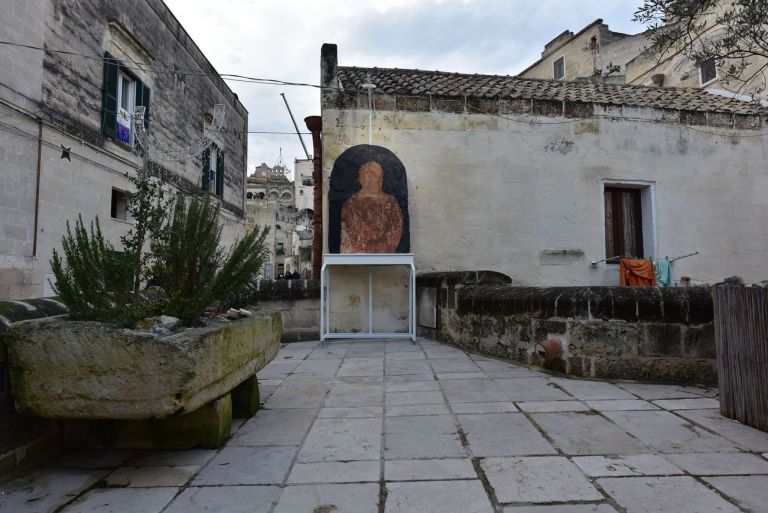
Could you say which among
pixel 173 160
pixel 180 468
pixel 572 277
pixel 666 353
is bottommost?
pixel 180 468

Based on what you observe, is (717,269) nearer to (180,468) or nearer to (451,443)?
(451,443)

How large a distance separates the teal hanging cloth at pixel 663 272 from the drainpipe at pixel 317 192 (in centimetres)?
655

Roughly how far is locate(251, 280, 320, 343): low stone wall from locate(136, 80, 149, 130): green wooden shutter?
6.49 meters

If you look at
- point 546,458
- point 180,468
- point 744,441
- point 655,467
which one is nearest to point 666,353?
point 744,441

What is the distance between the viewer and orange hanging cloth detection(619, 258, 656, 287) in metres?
8.23

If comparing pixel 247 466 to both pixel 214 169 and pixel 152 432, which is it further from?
pixel 214 169

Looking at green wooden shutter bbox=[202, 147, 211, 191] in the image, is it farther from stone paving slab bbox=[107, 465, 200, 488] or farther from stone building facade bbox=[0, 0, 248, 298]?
stone paving slab bbox=[107, 465, 200, 488]

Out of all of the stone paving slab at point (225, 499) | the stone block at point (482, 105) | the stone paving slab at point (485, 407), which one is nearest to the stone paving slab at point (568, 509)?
the stone paving slab at point (225, 499)

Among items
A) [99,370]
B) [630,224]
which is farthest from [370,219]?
[630,224]

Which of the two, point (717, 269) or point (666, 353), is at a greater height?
point (717, 269)

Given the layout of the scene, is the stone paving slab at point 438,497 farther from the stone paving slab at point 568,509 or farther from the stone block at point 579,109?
the stone block at point 579,109

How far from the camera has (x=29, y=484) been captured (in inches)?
86.7

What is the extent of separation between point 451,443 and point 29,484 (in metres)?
2.30

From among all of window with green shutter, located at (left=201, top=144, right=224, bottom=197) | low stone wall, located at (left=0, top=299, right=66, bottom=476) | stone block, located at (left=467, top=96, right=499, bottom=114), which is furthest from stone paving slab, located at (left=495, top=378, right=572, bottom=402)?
window with green shutter, located at (left=201, top=144, right=224, bottom=197)
